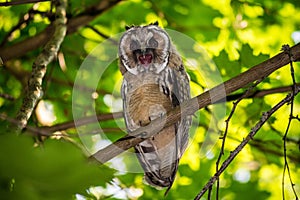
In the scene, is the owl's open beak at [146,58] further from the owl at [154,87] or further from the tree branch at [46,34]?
the tree branch at [46,34]

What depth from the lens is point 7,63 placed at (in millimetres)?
3197

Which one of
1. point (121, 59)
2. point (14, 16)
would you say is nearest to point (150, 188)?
point (121, 59)

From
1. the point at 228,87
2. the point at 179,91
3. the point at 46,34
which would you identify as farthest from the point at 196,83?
the point at 228,87

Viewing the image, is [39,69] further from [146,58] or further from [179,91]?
[179,91]

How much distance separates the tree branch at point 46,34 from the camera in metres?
3.04

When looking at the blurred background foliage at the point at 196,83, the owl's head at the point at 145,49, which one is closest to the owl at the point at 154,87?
the owl's head at the point at 145,49

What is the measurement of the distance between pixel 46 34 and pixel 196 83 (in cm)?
95

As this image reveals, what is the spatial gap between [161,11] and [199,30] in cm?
33

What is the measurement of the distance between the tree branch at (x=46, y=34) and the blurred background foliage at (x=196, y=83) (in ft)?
0.21

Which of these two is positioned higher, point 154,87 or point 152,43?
point 152,43

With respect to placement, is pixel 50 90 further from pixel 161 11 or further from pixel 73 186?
pixel 73 186

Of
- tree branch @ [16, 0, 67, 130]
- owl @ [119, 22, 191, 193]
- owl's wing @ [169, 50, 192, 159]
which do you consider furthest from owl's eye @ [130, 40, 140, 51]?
tree branch @ [16, 0, 67, 130]

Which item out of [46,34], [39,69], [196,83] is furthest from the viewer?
[46,34]

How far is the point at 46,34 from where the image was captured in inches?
121
